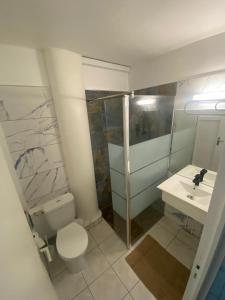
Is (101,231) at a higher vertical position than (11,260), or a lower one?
lower

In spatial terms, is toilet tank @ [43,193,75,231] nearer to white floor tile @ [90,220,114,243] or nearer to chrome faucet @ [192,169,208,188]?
white floor tile @ [90,220,114,243]

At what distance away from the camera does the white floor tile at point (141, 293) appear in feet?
4.35

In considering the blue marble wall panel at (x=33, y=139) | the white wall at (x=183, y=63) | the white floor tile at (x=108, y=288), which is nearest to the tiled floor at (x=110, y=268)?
the white floor tile at (x=108, y=288)

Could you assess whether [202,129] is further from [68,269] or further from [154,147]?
[68,269]

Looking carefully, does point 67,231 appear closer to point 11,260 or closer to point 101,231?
point 101,231

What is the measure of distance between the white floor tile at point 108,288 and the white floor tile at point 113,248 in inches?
6.4

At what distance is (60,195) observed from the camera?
185 cm

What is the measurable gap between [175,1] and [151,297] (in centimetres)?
241

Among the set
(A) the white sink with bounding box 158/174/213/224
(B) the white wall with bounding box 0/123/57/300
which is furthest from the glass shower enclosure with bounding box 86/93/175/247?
(B) the white wall with bounding box 0/123/57/300

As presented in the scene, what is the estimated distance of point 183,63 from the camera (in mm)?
1493

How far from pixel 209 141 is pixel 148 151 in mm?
640

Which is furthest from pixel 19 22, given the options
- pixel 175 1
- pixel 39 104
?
pixel 175 1

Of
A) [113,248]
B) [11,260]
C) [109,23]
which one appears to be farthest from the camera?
[113,248]

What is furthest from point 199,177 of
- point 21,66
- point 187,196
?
point 21,66
